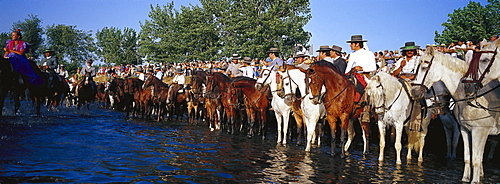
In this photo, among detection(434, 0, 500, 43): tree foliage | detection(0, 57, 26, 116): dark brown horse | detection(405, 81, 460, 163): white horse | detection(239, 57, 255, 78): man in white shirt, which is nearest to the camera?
detection(405, 81, 460, 163): white horse

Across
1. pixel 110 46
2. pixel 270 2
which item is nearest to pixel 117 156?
pixel 270 2

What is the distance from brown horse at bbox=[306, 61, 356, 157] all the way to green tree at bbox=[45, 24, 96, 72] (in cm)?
9118

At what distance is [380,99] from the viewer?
10305mm

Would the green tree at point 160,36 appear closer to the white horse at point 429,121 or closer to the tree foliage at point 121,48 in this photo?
the tree foliage at point 121,48

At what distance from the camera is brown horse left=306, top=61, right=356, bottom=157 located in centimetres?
1072

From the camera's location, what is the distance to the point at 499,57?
7160 mm

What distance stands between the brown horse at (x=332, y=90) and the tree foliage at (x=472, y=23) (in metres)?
45.9

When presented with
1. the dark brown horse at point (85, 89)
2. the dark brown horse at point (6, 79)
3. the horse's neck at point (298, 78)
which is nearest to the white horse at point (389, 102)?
the horse's neck at point (298, 78)

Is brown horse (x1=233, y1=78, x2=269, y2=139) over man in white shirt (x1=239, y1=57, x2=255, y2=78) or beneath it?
beneath

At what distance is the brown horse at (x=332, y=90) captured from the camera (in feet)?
35.2

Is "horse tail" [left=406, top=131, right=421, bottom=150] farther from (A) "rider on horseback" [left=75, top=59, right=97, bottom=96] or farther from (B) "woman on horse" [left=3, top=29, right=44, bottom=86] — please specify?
(A) "rider on horseback" [left=75, top=59, right=97, bottom=96]

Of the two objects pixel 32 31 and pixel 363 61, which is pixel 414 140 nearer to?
pixel 363 61

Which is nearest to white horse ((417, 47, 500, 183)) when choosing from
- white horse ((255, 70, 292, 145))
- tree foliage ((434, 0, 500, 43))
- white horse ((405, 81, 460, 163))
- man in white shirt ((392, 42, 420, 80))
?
white horse ((405, 81, 460, 163))

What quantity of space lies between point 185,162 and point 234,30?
48533 millimetres
